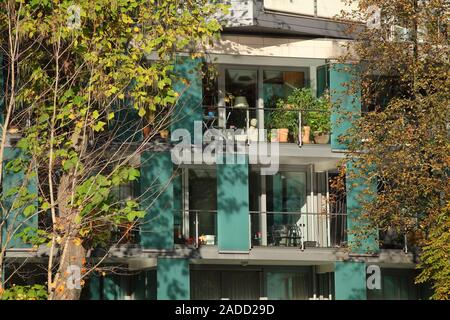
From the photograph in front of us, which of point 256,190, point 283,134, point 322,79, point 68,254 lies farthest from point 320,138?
point 68,254

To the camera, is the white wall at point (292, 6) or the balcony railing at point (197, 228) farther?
the white wall at point (292, 6)

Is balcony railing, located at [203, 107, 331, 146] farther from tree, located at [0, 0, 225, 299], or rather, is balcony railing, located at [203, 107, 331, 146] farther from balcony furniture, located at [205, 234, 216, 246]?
tree, located at [0, 0, 225, 299]

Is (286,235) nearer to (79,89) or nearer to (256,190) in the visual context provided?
(256,190)

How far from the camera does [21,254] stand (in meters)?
34.3

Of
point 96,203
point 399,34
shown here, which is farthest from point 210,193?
point 96,203

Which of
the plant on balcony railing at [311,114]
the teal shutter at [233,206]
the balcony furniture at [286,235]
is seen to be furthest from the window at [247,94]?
the balcony furniture at [286,235]

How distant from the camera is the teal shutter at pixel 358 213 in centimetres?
3406

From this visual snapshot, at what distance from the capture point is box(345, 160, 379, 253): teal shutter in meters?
34.1

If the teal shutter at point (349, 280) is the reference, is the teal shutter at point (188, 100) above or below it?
above

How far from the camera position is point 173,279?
117 feet

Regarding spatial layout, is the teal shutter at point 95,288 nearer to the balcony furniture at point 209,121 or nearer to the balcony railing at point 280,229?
the balcony railing at point 280,229

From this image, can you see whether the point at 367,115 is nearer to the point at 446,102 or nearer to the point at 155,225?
the point at 446,102

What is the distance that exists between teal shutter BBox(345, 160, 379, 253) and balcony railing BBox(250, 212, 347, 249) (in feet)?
1.97

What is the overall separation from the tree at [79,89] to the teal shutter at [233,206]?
5.30 meters
